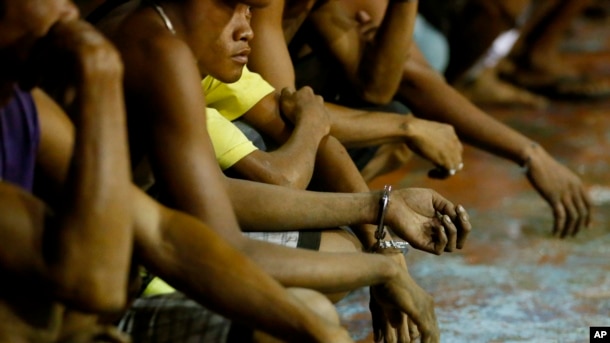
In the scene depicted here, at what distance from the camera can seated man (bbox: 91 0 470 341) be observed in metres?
2.61

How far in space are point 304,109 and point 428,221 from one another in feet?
1.92

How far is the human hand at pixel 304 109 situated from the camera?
3.45 meters

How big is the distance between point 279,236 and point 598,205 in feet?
8.64

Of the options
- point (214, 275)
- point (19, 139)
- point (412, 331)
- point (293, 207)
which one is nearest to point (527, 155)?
point (412, 331)

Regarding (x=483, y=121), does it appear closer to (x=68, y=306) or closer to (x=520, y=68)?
(x=68, y=306)

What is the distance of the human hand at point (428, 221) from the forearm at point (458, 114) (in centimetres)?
121

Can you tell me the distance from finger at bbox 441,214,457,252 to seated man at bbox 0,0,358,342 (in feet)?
2.17

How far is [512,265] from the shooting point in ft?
14.5

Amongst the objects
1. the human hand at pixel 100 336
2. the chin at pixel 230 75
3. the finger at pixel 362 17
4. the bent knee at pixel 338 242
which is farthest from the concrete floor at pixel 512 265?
the human hand at pixel 100 336

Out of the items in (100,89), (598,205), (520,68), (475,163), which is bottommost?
(520,68)

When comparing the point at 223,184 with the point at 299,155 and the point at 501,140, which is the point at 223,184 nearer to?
the point at 299,155

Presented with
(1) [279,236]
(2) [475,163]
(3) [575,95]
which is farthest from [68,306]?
(3) [575,95]

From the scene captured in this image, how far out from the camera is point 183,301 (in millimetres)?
2637

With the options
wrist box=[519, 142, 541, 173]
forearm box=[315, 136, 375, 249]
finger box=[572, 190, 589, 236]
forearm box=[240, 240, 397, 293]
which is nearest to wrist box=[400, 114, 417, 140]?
forearm box=[315, 136, 375, 249]
